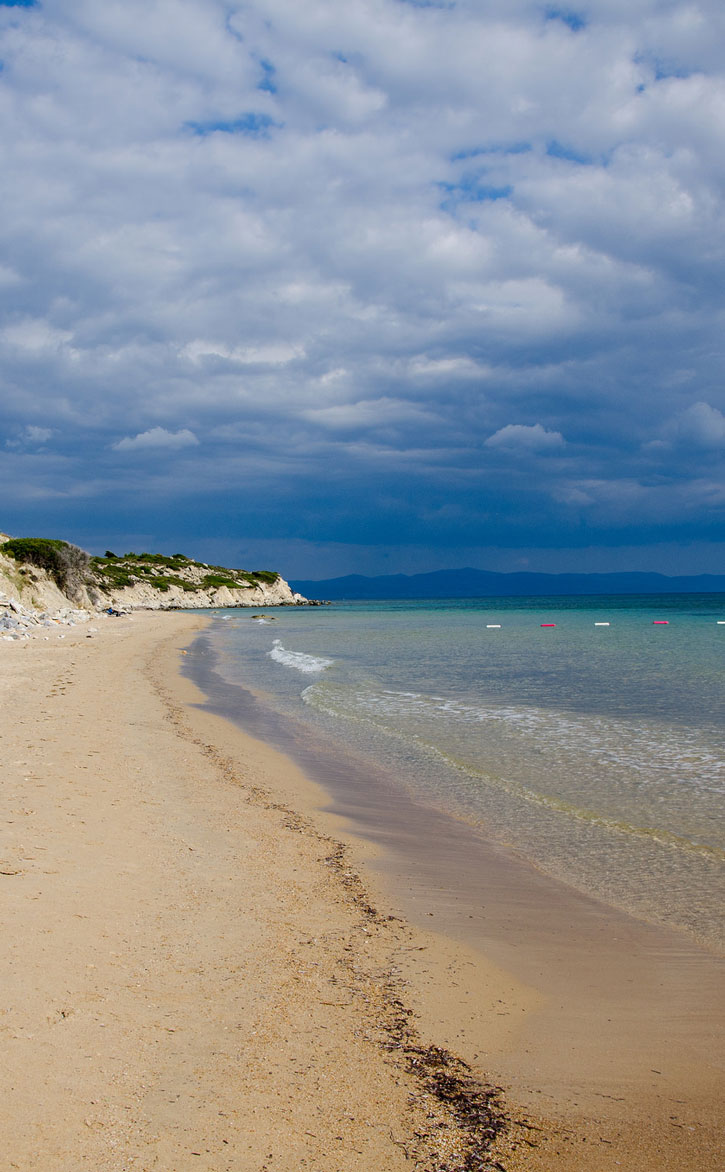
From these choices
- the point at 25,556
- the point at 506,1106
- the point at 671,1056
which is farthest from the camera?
the point at 25,556

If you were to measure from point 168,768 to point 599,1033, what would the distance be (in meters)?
8.42

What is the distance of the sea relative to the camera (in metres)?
8.12

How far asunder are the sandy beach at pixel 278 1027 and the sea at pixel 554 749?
1818 mm

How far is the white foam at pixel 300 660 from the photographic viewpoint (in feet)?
101

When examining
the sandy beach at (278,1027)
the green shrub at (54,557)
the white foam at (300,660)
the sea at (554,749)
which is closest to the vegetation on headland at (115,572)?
the green shrub at (54,557)

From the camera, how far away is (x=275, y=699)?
2197 centimetres

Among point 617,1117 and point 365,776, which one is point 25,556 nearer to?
point 365,776

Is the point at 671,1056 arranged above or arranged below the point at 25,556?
below

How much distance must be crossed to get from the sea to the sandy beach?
1818 mm

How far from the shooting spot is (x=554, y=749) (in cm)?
1421

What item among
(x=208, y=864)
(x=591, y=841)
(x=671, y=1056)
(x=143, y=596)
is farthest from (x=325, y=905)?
(x=143, y=596)

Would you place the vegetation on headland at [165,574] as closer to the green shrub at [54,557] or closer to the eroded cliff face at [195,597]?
the eroded cliff face at [195,597]

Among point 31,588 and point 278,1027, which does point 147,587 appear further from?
point 278,1027

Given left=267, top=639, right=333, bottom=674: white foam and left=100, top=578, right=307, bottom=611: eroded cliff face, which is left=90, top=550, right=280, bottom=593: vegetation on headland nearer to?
left=100, top=578, right=307, bottom=611: eroded cliff face
